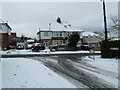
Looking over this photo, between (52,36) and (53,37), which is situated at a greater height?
(52,36)

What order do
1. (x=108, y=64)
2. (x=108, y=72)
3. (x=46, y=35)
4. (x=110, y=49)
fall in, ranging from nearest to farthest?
1. (x=108, y=72)
2. (x=108, y=64)
3. (x=110, y=49)
4. (x=46, y=35)

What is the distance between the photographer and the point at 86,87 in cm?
816

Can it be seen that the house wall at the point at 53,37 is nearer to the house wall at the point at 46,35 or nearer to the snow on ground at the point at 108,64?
the house wall at the point at 46,35

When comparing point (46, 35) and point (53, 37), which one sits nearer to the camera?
point (46, 35)

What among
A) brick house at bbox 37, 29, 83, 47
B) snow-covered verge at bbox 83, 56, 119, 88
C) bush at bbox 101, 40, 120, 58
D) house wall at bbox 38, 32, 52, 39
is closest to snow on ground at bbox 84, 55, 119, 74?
snow-covered verge at bbox 83, 56, 119, 88

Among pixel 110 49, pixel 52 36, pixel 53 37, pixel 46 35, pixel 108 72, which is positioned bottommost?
pixel 108 72

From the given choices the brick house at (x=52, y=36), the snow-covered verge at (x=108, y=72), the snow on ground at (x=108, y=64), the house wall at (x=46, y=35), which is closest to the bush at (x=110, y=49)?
the snow on ground at (x=108, y=64)

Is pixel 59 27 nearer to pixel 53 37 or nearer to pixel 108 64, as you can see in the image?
pixel 53 37

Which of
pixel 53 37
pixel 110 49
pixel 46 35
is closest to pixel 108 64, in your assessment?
pixel 110 49

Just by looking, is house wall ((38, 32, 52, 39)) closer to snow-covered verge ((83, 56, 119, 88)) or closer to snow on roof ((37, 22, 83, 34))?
snow on roof ((37, 22, 83, 34))

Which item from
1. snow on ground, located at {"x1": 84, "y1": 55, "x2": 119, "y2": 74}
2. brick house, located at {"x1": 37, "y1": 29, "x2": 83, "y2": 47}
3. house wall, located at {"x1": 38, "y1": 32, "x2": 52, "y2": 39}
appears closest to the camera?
snow on ground, located at {"x1": 84, "y1": 55, "x2": 119, "y2": 74}

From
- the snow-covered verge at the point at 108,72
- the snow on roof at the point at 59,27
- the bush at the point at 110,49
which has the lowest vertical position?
the snow-covered verge at the point at 108,72

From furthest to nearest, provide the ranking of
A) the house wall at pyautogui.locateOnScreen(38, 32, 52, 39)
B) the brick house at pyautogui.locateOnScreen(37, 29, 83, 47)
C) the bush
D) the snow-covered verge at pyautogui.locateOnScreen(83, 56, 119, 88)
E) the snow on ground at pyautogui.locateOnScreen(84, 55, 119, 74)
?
the brick house at pyautogui.locateOnScreen(37, 29, 83, 47) → the house wall at pyautogui.locateOnScreen(38, 32, 52, 39) → the bush → the snow on ground at pyautogui.locateOnScreen(84, 55, 119, 74) → the snow-covered verge at pyautogui.locateOnScreen(83, 56, 119, 88)

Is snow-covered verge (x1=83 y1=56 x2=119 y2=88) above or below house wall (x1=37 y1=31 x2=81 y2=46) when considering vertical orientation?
below
